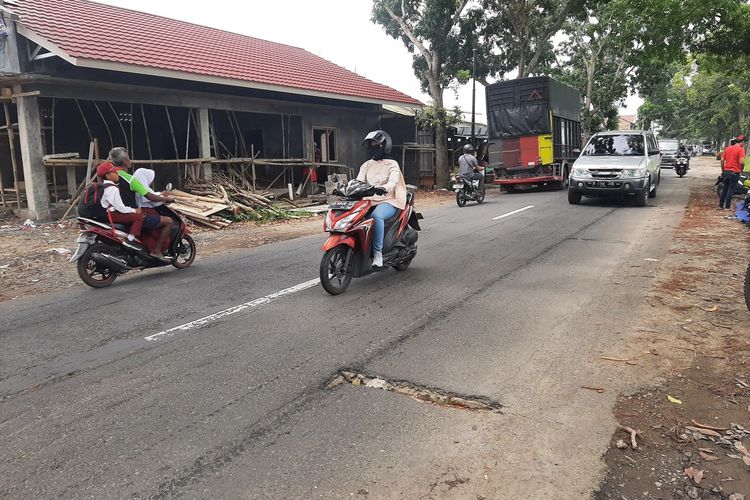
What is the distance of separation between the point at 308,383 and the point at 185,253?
4.77 meters

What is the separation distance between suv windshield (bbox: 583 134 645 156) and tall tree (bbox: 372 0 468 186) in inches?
340

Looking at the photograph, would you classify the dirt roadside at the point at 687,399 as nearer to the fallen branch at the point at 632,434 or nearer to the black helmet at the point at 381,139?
the fallen branch at the point at 632,434

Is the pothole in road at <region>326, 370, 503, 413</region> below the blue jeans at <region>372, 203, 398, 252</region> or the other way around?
below

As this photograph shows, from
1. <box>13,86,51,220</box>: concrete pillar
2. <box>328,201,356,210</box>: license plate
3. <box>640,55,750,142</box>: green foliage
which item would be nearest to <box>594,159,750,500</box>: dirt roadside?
<box>328,201,356,210</box>: license plate

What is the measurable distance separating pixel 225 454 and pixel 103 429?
813 millimetres

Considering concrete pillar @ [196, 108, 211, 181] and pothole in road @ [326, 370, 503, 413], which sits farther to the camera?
concrete pillar @ [196, 108, 211, 181]

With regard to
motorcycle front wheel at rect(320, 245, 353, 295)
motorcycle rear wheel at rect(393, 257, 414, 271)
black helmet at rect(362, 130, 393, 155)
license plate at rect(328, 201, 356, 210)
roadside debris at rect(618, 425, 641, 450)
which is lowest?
roadside debris at rect(618, 425, 641, 450)

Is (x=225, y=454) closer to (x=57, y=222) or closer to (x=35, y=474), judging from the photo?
(x=35, y=474)

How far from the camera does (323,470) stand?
2.68 m

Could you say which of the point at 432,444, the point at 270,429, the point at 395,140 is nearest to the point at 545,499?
the point at 432,444

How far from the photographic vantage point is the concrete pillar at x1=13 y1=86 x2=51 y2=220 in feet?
38.9

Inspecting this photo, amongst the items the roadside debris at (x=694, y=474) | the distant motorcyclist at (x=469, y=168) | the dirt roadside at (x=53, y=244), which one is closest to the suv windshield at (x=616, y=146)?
the distant motorcyclist at (x=469, y=168)

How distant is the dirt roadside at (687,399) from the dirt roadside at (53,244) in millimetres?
6463

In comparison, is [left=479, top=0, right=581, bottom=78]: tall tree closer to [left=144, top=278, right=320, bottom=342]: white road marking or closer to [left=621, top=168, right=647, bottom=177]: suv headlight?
[left=621, top=168, right=647, bottom=177]: suv headlight
